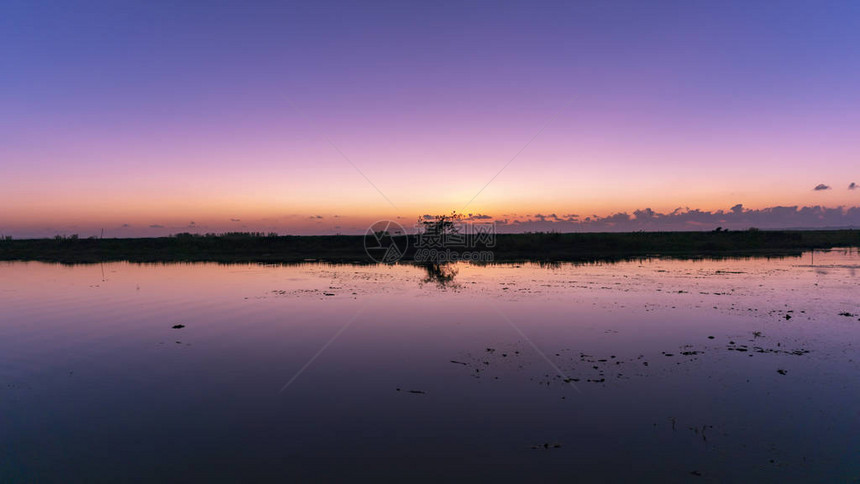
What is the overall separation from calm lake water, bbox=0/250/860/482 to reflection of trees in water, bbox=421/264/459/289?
6.27 m

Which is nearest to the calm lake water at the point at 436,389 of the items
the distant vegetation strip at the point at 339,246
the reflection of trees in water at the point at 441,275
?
the reflection of trees in water at the point at 441,275

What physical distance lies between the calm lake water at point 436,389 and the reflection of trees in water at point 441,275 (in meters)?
6.27

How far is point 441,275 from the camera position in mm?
31641

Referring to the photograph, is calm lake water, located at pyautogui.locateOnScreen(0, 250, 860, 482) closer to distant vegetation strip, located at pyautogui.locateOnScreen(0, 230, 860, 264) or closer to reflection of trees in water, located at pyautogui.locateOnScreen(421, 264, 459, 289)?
reflection of trees in water, located at pyautogui.locateOnScreen(421, 264, 459, 289)

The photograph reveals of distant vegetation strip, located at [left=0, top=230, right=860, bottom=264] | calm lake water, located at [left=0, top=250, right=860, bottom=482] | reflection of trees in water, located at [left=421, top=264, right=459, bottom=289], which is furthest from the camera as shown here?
distant vegetation strip, located at [left=0, top=230, right=860, bottom=264]

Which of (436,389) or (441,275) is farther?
(441,275)

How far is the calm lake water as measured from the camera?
23.0ft

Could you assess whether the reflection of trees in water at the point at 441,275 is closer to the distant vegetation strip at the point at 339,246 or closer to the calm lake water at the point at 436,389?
the calm lake water at the point at 436,389

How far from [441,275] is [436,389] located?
71.3ft

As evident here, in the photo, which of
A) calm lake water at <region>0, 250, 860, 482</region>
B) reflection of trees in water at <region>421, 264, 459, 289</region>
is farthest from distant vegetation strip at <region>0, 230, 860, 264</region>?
calm lake water at <region>0, 250, 860, 482</region>

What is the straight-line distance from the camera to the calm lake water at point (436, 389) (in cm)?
701

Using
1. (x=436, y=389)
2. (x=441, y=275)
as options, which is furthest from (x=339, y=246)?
(x=436, y=389)

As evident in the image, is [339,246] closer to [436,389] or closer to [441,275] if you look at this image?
[441,275]

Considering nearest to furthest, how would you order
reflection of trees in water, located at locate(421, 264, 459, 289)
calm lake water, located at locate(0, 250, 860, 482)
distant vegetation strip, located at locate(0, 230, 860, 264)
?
calm lake water, located at locate(0, 250, 860, 482), reflection of trees in water, located at locate(421, 264, 459, 289), distant vegetation strip, located at locate(0, 230, 860, 264)
